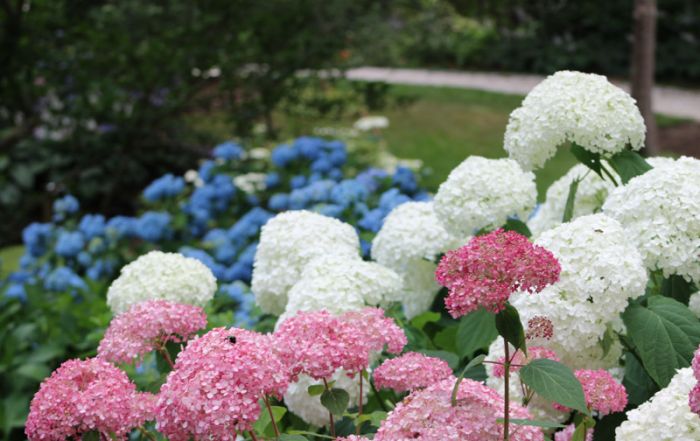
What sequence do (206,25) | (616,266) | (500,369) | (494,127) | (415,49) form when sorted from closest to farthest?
(500,369)
(616,266)
(206,25)
(494,127)
(415,49)

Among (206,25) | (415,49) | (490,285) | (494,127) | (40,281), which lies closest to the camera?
(490,285)

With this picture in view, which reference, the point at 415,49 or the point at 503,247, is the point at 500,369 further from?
the point at 415,49

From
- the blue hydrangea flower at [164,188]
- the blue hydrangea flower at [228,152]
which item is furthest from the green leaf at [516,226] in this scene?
the blue hydrangea flower at [228,152]

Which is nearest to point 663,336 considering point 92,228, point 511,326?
point 511,326

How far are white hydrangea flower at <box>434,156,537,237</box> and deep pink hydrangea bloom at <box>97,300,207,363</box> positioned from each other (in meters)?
0.86

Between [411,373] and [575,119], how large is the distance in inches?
35.6

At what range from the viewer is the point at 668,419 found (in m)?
1.33

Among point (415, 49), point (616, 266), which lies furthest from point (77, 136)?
point (415, 49)

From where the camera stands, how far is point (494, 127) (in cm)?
1153

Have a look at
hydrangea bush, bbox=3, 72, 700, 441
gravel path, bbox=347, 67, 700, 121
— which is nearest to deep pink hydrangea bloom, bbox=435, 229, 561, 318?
hydrangea bush, bbox=3, 72, 700, 441

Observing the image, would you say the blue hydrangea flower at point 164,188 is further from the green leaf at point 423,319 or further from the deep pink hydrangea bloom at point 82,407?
the deep pink hydrangea bloom at point 82,407

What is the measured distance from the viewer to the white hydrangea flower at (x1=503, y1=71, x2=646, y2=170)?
216 centimetres

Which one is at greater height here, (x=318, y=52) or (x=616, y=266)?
(x=616, y=266)

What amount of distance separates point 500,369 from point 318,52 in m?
6.00
